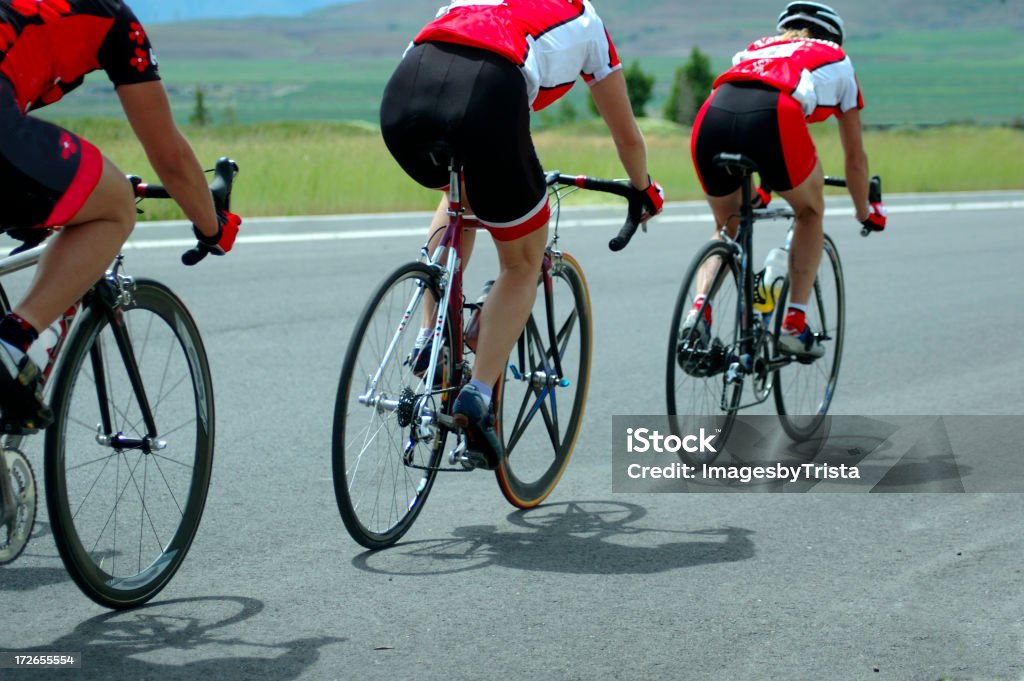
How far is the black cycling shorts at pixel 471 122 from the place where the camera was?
428 centimetres

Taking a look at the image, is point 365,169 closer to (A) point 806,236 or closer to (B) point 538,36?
(A) point 806,236

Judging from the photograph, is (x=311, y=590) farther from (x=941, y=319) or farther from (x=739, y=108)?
(x=941, y=319)

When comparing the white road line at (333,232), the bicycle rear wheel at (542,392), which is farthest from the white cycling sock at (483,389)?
the white road line at (333,232)

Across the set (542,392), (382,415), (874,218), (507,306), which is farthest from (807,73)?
(382,415)

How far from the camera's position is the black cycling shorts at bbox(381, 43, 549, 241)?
168 inches

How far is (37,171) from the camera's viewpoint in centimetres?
335

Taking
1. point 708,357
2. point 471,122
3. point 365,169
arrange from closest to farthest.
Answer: point 471,122, point 708,357, point 365,169

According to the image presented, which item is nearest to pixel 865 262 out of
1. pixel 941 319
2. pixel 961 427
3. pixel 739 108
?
pixel 941 319

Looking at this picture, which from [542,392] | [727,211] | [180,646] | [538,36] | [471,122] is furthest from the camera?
[727,211]

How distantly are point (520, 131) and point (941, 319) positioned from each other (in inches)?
264

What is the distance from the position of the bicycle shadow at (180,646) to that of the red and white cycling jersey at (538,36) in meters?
1.79

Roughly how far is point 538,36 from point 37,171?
5.69 ft

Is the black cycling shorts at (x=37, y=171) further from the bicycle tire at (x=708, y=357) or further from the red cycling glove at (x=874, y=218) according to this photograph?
the red cycling glove at (x=874, y=218)

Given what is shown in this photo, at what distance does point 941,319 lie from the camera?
33.8ft
